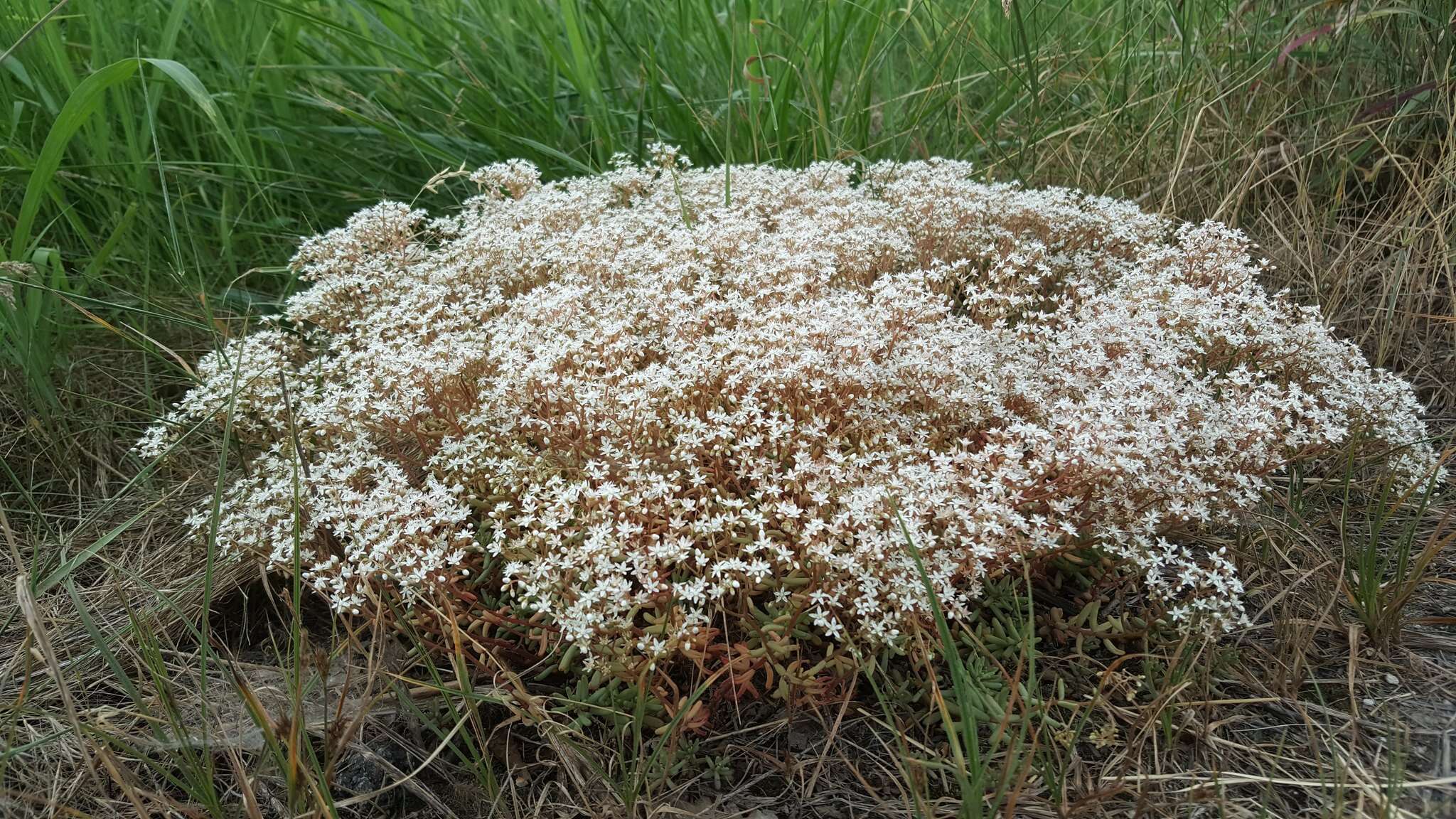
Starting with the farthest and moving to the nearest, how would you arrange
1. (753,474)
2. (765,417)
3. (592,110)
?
(592,110) → (765,417) → (753,474)

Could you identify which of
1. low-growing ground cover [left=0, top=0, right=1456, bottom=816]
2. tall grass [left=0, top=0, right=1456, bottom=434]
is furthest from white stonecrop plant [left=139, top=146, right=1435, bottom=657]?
tall grass [left=0, top=0, right=1456, bottom=434]

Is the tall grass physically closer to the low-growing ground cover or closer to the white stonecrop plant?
the low-growing ground cover

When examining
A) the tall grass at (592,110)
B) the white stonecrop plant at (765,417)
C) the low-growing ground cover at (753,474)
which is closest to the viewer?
the low-growing ground cover at (753,474)

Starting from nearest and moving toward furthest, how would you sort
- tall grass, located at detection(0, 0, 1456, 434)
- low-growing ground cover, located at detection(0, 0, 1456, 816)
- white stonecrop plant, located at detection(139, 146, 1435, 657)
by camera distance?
low-growing ground cover, located at detection(0, 0, 1456, 816), white stonecrop plant, located at detection(139, 146, 1435, 657), tall grass, located at detection(0, 0, 1456, 434)

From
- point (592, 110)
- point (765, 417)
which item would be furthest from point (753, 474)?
point (592, 110)

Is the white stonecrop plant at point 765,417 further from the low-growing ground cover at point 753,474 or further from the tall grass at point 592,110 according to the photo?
the tall grass at point 592,110

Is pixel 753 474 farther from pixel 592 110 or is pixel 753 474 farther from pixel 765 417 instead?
pixel 592 110

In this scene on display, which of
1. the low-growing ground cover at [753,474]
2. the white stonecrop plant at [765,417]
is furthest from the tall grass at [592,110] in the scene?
the white stonecrop plant at [765,417]
